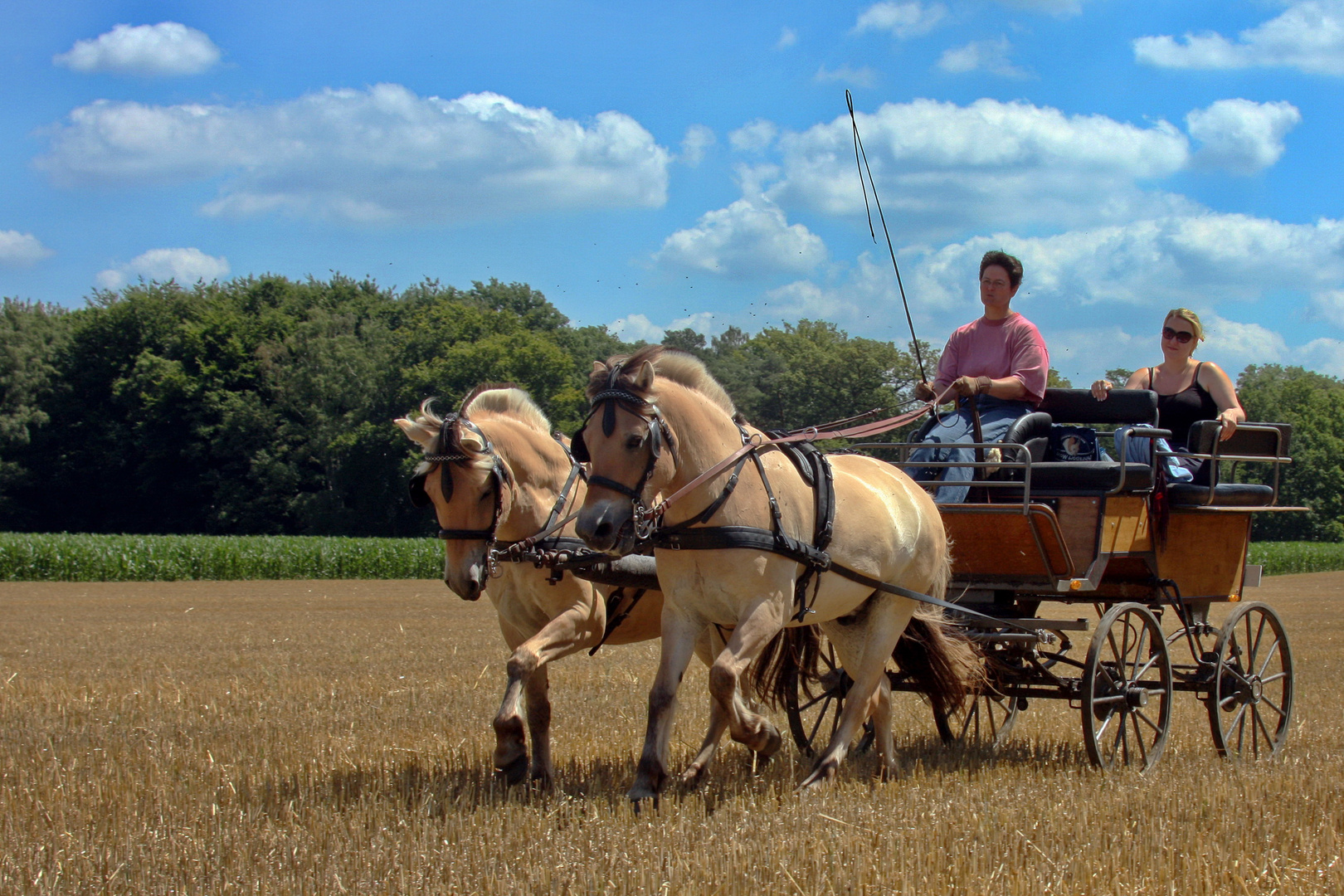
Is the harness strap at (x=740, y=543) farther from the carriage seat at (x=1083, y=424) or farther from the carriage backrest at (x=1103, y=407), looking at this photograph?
the carriage backrest at (x=1103, y=407)

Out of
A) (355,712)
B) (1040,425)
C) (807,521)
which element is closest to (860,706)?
(807,521)

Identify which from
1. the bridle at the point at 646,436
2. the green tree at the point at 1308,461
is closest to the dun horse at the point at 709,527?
the bridle at the point at 646,436

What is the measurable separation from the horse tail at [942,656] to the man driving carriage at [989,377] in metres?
0.71

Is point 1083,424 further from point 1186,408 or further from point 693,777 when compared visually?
point 693,777

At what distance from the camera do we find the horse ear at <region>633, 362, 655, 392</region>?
15.3 feet

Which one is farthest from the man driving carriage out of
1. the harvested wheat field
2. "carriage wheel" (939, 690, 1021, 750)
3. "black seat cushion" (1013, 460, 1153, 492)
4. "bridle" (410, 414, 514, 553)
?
"bridle" (410, 414, 514, 553)

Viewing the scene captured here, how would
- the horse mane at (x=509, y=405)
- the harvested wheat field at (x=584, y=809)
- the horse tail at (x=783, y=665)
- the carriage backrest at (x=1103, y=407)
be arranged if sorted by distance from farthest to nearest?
the carriage backrest at (x=1103, y=407), the horse tail at (x=783, y=665), the horse mane at (x=509, y=405), the harvested wheat field at (x=584, y=809)

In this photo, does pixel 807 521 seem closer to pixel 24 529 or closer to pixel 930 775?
pixel 930 775

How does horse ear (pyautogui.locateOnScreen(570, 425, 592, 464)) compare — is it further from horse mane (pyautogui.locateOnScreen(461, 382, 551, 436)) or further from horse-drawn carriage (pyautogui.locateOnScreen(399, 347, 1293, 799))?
horse mane (pyautogui.locateOnScreen(461, 382, 551, 436))

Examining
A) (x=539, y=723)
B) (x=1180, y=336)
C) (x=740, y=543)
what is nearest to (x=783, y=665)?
(x=539, y=723)

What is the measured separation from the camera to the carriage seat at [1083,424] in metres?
6.60

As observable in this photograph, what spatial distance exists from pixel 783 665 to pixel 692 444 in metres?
2.42

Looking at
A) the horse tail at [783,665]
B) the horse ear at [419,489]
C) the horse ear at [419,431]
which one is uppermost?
the horse ear at [419,431]

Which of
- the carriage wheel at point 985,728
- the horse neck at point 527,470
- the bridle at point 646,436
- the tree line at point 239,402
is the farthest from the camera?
the tree line at point 239,402
